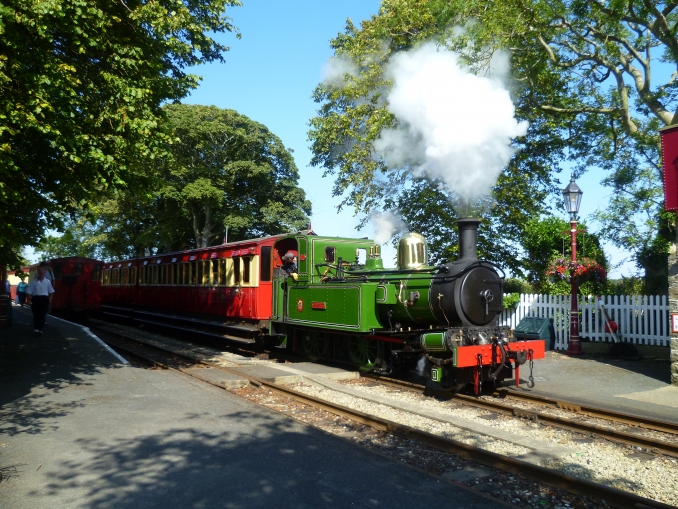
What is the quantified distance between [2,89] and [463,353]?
22.2 ft

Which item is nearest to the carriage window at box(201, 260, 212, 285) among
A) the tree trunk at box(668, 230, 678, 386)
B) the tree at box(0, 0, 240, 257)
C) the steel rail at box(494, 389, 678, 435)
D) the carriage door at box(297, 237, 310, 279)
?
the carriage door at box(297, 237, 310, 279)

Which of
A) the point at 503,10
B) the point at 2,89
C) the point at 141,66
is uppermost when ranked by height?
the point at 503,10

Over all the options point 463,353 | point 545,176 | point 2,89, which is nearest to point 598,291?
point 545,176

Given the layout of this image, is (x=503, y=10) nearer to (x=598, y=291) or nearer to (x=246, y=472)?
(x=598, y=291)

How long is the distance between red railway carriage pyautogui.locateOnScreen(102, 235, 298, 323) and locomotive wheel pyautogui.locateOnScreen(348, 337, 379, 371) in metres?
2.82

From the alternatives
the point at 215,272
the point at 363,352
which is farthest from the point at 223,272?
the point at 363,352

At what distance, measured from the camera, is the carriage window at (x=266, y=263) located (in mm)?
12977

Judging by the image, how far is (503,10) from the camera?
1196 cm

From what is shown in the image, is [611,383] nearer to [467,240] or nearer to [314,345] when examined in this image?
[467,240]

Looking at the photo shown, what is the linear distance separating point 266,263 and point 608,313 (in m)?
8.35

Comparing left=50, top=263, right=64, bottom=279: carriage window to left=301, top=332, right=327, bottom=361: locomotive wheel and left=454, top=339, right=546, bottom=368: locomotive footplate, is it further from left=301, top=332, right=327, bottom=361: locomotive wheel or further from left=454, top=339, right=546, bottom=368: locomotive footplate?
left=454, top=339, right=546, bottom=368: locomotive footplate

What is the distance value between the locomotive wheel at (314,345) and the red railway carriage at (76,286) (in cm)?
1493

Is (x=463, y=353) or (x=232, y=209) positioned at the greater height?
(x=232, y=209)

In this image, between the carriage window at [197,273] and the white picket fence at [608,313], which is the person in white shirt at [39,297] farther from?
the white picket fence at [608,313]
